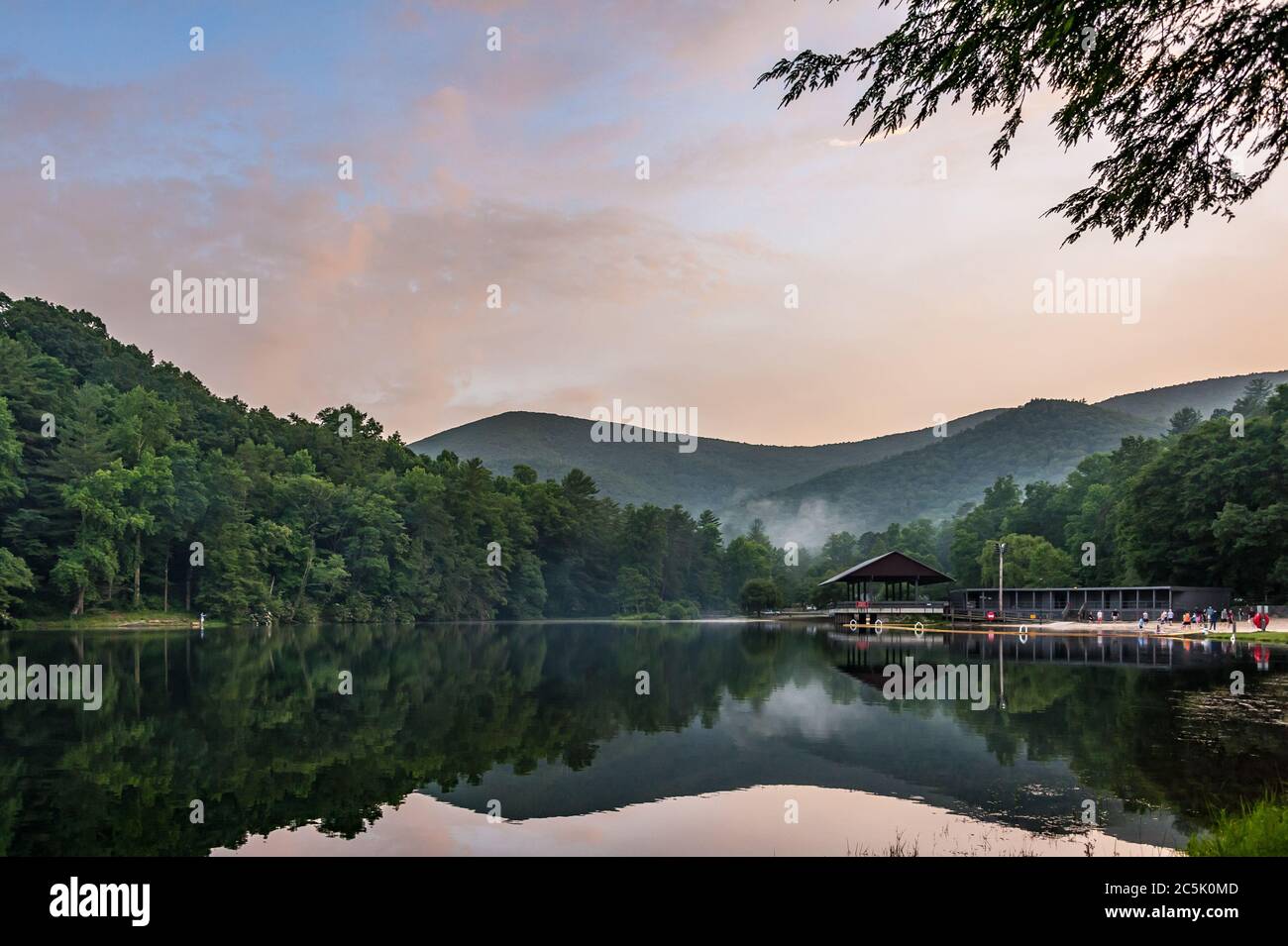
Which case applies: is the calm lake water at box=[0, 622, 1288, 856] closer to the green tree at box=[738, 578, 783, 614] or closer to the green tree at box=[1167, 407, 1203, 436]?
the green tree at box=[738, 578, 783, 614]

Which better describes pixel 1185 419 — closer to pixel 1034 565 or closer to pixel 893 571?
pixel 1034 565

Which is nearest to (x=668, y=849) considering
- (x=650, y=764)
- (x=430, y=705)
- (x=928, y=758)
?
(x=650, y=764)

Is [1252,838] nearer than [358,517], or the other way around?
[1252,838]

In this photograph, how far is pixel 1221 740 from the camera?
16250mm

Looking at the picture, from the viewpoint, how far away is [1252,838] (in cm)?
802

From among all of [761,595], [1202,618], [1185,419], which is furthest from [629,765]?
[1185,419]

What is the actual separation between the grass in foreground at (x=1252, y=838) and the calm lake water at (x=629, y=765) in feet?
3.84

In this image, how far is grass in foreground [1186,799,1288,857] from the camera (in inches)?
301

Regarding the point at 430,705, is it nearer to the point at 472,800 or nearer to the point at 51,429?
the point at 472,800

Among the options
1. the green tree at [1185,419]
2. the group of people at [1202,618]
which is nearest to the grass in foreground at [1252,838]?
the group of people at [1202,618]

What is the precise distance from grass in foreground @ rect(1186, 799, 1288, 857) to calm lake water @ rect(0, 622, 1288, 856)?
1.17m

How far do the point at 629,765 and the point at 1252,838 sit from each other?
31.9ft

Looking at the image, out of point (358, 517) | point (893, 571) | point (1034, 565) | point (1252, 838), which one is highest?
point (358, 517)
